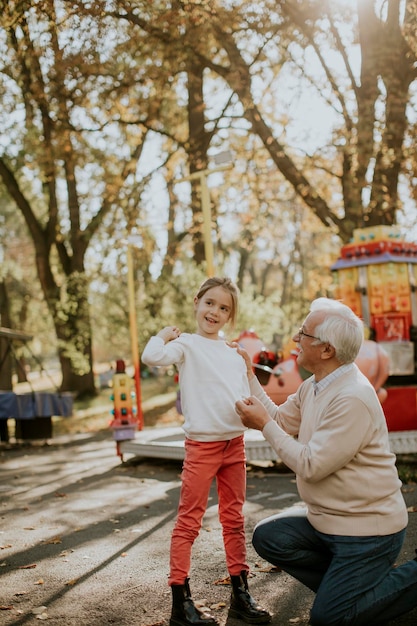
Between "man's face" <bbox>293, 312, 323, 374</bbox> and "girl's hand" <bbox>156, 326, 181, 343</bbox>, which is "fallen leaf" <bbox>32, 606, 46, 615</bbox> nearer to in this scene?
"girl's hand" <bbox>156, 326, 181, 343</bbox>

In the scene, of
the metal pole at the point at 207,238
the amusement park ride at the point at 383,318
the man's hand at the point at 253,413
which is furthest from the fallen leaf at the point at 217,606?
the metal pole at the point at 207,238

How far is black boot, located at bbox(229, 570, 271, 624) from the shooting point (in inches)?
144

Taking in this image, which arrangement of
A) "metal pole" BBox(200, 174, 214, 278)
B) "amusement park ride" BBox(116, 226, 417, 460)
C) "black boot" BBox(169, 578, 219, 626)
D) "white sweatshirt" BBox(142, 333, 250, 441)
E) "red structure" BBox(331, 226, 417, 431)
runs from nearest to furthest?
"black boot" BBox(169, 578, 219, 626) < "white sweatshirt" BBox(142, 333, 250, 441) < "amusement park ride" BBox(116, 226, 417, 460) < "red structure" BBox(331, 226, 417, 431) < "metal pole" BBox(200, 174, 214, 278)

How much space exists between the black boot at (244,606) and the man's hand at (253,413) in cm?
91

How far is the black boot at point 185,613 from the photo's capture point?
357 cm

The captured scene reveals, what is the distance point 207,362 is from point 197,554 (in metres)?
1.80

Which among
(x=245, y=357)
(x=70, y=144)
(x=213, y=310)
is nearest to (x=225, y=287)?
(x=213, y=310)

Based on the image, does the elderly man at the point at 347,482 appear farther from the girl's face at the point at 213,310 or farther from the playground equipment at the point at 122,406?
the playground equipment at the point at 122,406

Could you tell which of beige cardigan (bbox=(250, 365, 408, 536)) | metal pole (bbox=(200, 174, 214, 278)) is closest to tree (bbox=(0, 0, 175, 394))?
metal pole (bbox=(200, 174, 214, 278))

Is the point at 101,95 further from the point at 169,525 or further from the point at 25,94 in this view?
the point at 169,525

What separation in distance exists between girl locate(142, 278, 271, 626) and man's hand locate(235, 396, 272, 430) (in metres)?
0.37

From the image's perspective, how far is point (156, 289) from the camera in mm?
21391

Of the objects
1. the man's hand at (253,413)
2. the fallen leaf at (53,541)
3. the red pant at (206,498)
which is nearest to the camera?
the man's hand at (253,413)

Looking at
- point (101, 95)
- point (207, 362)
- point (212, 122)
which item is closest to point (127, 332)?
point (212, 122)
